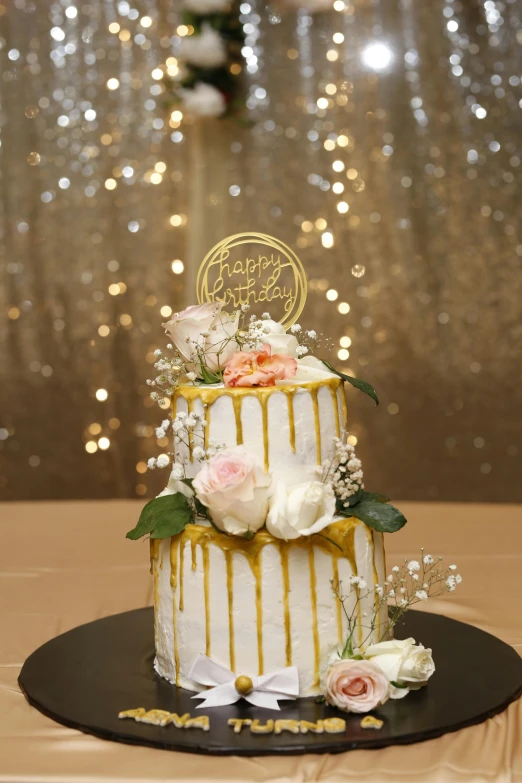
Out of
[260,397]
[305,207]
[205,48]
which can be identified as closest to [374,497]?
[260,397]

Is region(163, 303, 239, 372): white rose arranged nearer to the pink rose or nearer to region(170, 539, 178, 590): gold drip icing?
region(170, 539, 178, 590): gold drip icing

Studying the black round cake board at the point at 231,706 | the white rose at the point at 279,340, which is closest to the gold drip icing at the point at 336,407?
the white rose at the point at 279,340

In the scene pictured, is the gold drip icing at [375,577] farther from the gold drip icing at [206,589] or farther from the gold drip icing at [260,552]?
the gold drip icing at [206,589]

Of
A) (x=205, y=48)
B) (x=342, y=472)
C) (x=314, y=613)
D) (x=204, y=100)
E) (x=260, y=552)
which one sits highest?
(x=205, y=48)

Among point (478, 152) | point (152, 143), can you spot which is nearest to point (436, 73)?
point (478, 152)

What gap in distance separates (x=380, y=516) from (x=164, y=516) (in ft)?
1.21

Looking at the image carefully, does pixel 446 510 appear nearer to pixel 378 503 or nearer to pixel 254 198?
pixel 378 503

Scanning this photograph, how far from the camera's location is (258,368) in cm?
171

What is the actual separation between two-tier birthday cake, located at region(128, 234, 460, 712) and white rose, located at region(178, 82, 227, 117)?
2.35 meters

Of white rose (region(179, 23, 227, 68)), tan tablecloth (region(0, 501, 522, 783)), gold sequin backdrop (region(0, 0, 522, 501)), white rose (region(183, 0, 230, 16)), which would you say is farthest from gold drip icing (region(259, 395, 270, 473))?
white rose (region(183, 0, 230, 16))

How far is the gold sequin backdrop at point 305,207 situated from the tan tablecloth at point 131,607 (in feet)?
3.51

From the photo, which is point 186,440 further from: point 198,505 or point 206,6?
point 206,6

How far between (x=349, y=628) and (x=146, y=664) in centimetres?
39

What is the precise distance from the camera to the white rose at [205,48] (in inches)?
154
